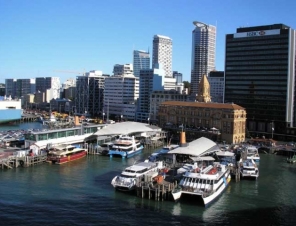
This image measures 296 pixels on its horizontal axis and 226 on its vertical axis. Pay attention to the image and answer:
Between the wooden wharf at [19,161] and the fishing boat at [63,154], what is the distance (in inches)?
68.8

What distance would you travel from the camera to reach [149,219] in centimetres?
3494

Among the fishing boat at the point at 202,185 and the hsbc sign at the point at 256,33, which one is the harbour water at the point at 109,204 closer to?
the fishing boat at the point at 202,185

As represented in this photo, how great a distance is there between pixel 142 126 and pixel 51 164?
32.5m

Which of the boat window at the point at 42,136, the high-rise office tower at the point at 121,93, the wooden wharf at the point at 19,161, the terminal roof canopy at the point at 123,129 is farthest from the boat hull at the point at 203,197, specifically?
the high-rise office tower at the point at 121,93

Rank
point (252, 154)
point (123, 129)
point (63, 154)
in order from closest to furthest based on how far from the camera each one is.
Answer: point (63, 154)
point (252, 154)
point (123, 129)

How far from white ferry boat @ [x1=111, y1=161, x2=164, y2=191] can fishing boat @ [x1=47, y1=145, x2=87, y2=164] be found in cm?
1653

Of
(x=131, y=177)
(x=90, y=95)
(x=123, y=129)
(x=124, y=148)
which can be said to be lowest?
(x=131, y=177)

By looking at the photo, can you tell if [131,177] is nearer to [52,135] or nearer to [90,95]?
[52,135]

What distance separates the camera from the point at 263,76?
337ft

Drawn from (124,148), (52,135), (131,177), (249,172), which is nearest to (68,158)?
(52,135)

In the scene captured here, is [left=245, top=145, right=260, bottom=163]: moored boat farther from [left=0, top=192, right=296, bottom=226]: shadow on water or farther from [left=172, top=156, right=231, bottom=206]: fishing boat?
[left=0, top=192, right=296, bottom=226]: shadow on water

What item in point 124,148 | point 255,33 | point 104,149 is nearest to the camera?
point 124,148

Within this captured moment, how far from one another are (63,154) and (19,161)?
714 centimetres

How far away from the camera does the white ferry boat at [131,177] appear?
43438mm
